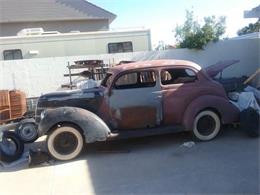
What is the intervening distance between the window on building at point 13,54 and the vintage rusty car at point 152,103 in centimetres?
725

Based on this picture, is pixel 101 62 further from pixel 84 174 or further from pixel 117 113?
pixel 84 174

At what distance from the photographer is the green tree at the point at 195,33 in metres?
14.5

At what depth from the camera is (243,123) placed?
757 cm

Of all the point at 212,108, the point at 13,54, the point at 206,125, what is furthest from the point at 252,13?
the point at 13,54

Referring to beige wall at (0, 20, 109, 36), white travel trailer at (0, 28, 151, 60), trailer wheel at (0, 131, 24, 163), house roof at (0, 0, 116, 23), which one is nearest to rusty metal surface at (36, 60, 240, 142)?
trailer wheel at (0, 131, 24, 163)

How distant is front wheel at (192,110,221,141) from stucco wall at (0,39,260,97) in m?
7.08

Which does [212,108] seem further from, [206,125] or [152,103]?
[152,103]

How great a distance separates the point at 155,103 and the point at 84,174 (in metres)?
2.12

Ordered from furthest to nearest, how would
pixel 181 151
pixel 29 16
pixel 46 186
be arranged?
pixel 29 16, pixel 181 151, pixel 46 186

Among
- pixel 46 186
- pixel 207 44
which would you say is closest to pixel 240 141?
pixel 46 186

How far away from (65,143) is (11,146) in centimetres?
122

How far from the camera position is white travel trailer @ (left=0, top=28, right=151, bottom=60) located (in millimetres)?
14375

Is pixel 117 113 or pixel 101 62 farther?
pixel 101 62

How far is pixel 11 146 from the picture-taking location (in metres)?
7.50
